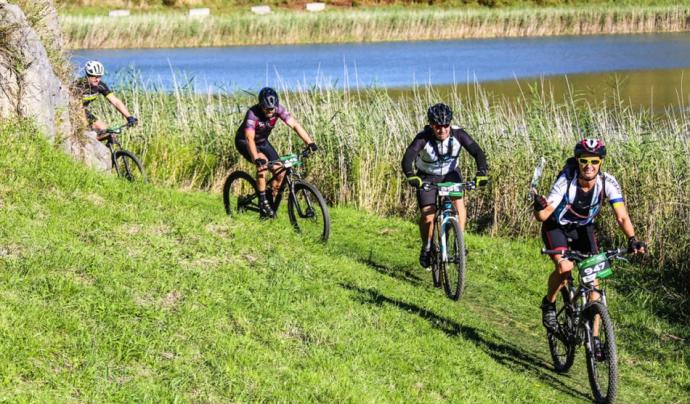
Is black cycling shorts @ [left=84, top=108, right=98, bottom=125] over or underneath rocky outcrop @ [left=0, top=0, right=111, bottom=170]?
underneath

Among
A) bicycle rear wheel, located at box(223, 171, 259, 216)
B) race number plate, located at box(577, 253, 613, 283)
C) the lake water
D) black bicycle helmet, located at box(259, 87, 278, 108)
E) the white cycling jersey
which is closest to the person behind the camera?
race number plate, located at box(577, 253, 613, 283)

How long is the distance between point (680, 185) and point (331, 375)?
7.50 m

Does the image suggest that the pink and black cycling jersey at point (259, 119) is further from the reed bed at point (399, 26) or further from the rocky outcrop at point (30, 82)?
the reed bed at point (399, 26)

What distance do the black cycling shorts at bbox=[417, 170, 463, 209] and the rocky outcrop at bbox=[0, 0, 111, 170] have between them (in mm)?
4528

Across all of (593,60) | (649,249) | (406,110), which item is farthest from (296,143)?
A: (593,60)

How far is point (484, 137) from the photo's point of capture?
14734 millimetres

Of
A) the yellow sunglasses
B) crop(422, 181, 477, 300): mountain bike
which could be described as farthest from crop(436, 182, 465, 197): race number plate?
the yellow sunglasses

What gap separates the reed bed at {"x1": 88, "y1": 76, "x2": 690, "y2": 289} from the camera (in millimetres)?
12734

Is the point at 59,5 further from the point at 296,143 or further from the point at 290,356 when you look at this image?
the point at 290,356

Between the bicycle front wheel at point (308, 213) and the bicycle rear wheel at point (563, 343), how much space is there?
346cm

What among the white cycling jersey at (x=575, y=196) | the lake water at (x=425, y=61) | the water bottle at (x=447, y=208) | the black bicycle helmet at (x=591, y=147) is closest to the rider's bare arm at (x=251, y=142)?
the water bottle at (x=447, y=208)

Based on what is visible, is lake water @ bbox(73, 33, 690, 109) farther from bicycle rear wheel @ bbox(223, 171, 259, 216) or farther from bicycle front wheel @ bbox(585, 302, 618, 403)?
bicycle front wheel @ bbox(585, 302, 618, 403)

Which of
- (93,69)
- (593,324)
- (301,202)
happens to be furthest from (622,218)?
(93,69)

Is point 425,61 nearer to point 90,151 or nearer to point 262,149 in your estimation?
point 90,151
